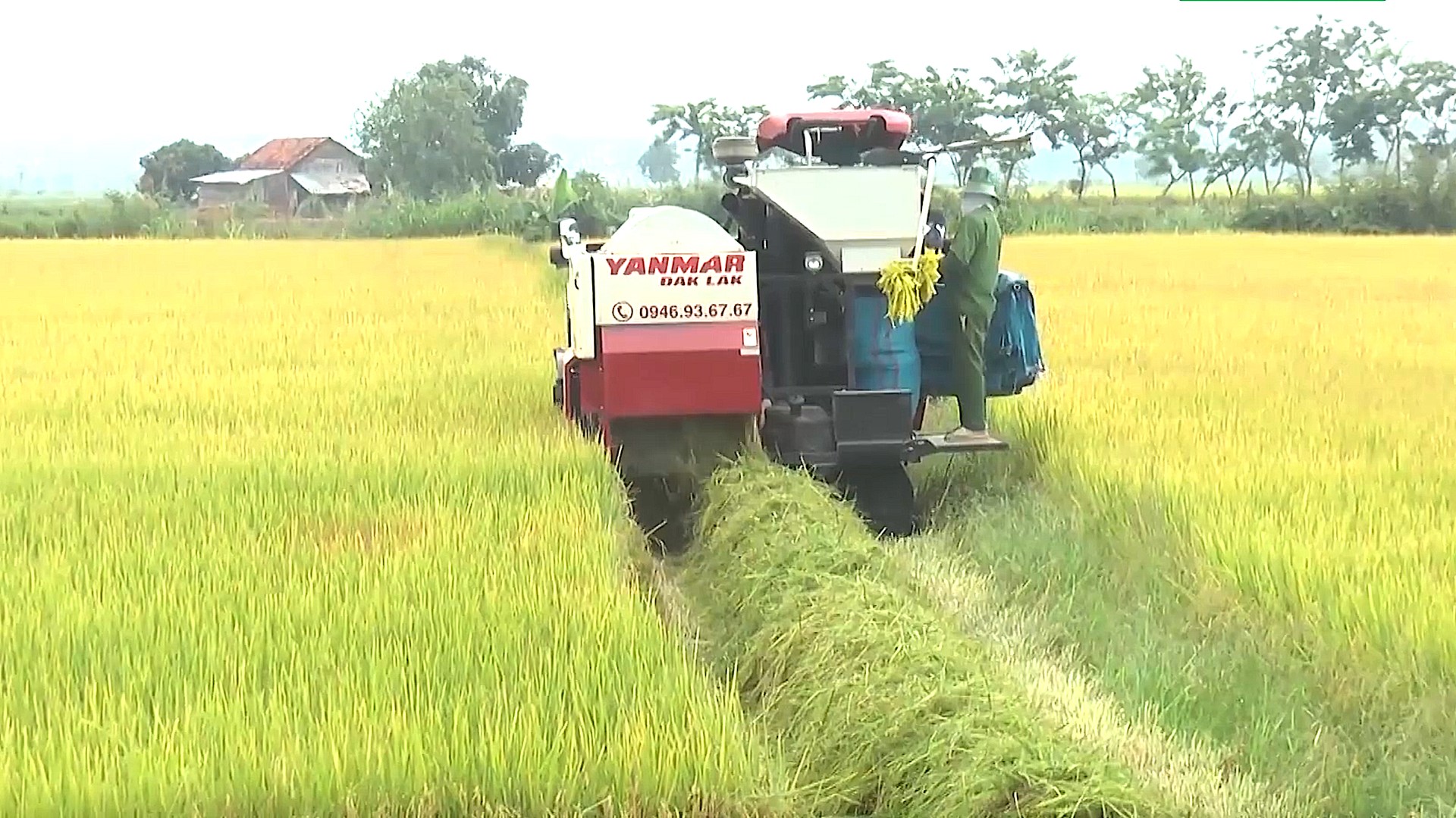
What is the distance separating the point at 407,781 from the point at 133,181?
2232 inches

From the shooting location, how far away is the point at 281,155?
195 feet

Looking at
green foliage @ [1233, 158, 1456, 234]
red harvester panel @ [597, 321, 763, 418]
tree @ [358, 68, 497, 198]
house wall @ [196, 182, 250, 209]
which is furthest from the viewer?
house wall @ [196, 182, 250, 209]

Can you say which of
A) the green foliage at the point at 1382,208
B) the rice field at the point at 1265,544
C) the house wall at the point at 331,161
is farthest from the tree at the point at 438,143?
the rice field at the point at 1265,544

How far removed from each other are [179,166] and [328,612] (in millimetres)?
58021

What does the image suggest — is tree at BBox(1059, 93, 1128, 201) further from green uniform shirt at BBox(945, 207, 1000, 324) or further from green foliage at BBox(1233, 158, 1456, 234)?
green uniform shirt at BBox(945, 207, 1000, 324)

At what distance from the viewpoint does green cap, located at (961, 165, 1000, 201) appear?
232 inches

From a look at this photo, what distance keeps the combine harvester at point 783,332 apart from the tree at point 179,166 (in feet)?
178

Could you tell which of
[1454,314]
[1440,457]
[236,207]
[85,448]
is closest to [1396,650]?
Answer: [1440,457]

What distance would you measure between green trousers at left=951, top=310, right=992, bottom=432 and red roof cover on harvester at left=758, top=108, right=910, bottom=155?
0.74 meters

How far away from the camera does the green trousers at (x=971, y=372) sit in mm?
5934

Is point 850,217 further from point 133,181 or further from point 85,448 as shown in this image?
point 133,181

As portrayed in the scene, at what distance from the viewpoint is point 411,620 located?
366 cm

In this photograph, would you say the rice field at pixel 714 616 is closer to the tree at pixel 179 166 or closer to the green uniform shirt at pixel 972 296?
the green uniform shirt at pixel 972 296

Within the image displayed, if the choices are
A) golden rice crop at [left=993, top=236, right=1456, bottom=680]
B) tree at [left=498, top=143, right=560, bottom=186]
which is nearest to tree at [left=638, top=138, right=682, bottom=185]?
tree at [left=498, top=143, right=560, bottom=186]
